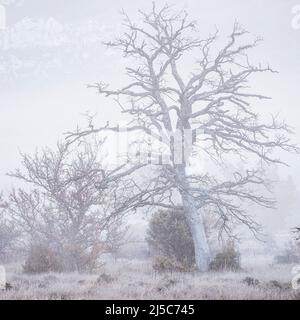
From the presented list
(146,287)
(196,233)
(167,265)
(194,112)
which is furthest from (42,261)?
(194,112)

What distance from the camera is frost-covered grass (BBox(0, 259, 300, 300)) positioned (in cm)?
1056

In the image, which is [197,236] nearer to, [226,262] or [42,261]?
[226,262]

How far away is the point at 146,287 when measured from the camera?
38.8ft

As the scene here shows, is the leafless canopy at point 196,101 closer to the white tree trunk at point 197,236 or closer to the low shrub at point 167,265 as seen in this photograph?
the white tree trunk at point 197,236

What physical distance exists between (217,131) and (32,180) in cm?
757

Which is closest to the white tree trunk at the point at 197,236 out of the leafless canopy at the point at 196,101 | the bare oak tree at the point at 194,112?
the bare oak tree at the point at 194,112

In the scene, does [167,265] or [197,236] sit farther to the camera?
[197,236]

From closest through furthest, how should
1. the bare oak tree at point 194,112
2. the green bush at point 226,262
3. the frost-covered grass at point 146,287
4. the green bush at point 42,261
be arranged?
the frost-covered grass at point 146,287 < the green bush at point 42,261 < the bare oak tree at point 194,112 < the green bush at point 226,262

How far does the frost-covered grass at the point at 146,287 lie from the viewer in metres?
10.6

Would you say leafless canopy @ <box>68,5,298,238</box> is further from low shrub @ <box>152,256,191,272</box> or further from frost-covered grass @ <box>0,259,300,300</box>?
frost-covered grass @ <box>0,259,300,300</box>

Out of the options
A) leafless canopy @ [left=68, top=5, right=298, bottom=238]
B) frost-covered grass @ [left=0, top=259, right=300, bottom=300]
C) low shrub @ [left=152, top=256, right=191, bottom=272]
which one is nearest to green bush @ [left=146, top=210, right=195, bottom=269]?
leafless canopy @ [left=68, top=5, right=298, bottom=238]

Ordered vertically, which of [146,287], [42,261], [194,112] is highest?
[194,112]
